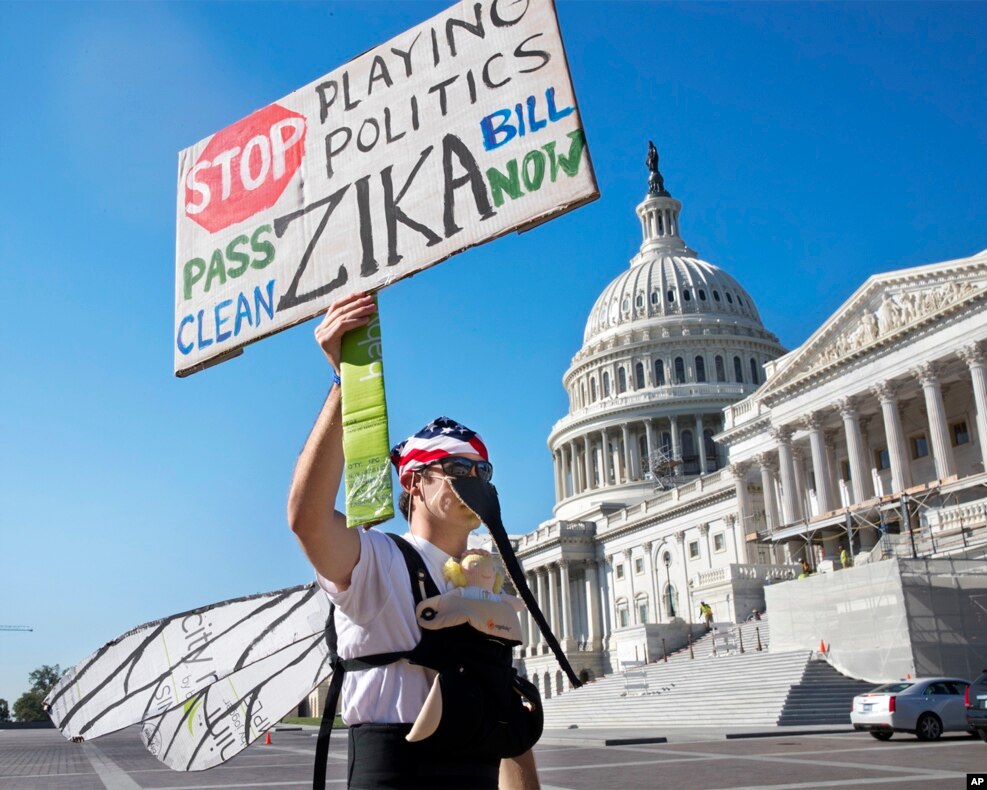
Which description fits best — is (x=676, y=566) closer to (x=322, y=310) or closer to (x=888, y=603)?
(x=888, y=603)

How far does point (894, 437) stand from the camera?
4538 centimetres

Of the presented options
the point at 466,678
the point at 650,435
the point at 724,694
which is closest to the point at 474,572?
the point at 466,678

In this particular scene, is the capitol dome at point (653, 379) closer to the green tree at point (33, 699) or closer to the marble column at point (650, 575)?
the marble column at point (650, 575)

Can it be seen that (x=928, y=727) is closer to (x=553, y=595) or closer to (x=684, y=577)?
(x=684, y=577)

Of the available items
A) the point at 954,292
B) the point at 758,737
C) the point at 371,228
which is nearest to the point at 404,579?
the point at 371,228

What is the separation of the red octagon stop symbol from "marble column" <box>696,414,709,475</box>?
88.9m

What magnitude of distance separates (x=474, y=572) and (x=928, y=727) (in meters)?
21.6

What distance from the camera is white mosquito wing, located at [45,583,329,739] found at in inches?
145

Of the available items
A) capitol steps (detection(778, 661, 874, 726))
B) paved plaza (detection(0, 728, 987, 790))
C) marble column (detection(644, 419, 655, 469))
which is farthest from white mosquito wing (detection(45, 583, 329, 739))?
marble column (detection(644, 419, 655, 469))

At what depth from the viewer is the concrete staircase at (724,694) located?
3155cm

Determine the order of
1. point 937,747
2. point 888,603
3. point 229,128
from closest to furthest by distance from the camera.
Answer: point 229,128 < point 937,747 < point 888,603

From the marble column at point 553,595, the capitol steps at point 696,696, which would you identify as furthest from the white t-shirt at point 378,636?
the marble column at point 553,595

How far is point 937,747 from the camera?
763 inches

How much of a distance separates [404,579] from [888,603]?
33.3m
